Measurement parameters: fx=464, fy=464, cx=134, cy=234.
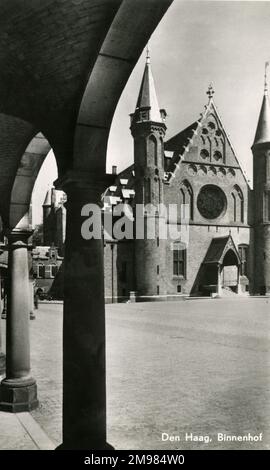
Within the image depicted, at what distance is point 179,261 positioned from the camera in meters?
38.8

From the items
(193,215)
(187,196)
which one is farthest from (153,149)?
(193,215)

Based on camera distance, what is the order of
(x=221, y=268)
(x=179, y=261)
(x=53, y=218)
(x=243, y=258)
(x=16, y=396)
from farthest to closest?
(x=53, y=218) → (x=243, y=258) → (x=221, y=268) → (x=179, y=261) → (x=16, y=396)

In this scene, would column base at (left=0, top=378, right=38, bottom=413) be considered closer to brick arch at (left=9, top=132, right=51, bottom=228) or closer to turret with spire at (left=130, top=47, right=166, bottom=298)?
brick arch at (left=9, top=132, right=51, bottom=228)

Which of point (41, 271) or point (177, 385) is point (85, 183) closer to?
point (177, 385)

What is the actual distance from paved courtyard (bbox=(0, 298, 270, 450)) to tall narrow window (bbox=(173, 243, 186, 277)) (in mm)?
23164

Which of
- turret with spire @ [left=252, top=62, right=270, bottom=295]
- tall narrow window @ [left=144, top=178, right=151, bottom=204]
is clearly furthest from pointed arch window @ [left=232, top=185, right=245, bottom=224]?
tall narrow window @ [left=144, top=178, right=151, bottom=204]

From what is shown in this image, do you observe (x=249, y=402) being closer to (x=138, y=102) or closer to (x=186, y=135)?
(x=138, y=102)

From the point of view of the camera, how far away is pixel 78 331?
4.12 metres

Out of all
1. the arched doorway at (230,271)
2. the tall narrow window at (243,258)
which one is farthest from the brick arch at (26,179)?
the tall narrow window at (243,258)

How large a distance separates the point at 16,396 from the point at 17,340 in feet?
2.55

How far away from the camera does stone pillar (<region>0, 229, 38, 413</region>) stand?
6.60 meters

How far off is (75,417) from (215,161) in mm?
38885

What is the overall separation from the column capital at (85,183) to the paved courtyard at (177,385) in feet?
9.77
